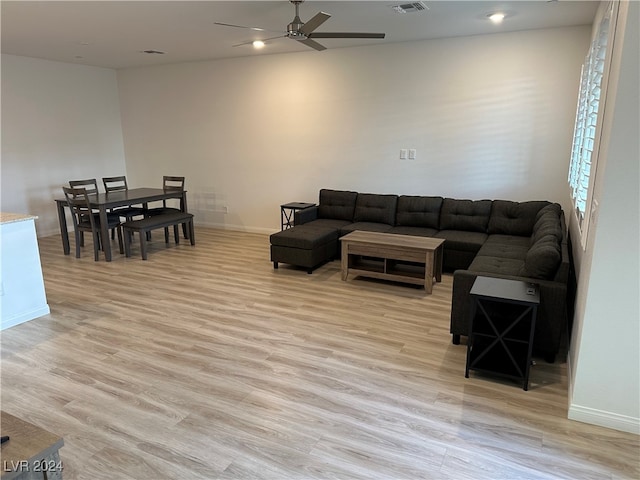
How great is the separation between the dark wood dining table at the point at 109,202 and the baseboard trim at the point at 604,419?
518cm

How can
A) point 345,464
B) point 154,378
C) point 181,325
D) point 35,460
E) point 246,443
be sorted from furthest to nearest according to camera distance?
point 181,325 → point 154,378 → point 246,443 → point 345,464 → point 35,460

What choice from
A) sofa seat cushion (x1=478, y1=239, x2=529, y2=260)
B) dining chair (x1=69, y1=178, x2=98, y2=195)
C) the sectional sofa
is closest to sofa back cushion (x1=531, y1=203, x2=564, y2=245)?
the sectional sofa

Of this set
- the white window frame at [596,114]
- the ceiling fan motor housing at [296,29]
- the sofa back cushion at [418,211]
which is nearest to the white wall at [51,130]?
the ceiling fan motor housing at [296,29]

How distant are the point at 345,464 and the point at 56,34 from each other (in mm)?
5586

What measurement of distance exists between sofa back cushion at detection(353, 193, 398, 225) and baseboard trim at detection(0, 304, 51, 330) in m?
3.64

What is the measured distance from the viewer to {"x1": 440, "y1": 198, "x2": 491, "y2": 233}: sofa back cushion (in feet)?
16.5

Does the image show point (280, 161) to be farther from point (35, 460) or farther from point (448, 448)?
point (35, 460)

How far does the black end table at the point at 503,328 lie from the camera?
102 inches

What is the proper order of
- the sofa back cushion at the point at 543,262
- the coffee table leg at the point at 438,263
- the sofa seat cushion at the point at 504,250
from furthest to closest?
the coffee table leg at the point at 438,263 → the sofa seat cushion at the point at 504,250 → the sofa back cushion at the point at 543,262

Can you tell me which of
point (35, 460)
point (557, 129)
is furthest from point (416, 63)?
point (35, 460)

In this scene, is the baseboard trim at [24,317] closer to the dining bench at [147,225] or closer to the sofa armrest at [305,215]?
the dining bench at [147,225]

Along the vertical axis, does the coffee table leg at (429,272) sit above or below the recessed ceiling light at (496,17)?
below

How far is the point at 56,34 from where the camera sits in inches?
194

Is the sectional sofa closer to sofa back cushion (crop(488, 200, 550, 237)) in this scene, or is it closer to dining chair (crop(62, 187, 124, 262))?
sofa back cushion (crop(488, 200, 550, 237))
